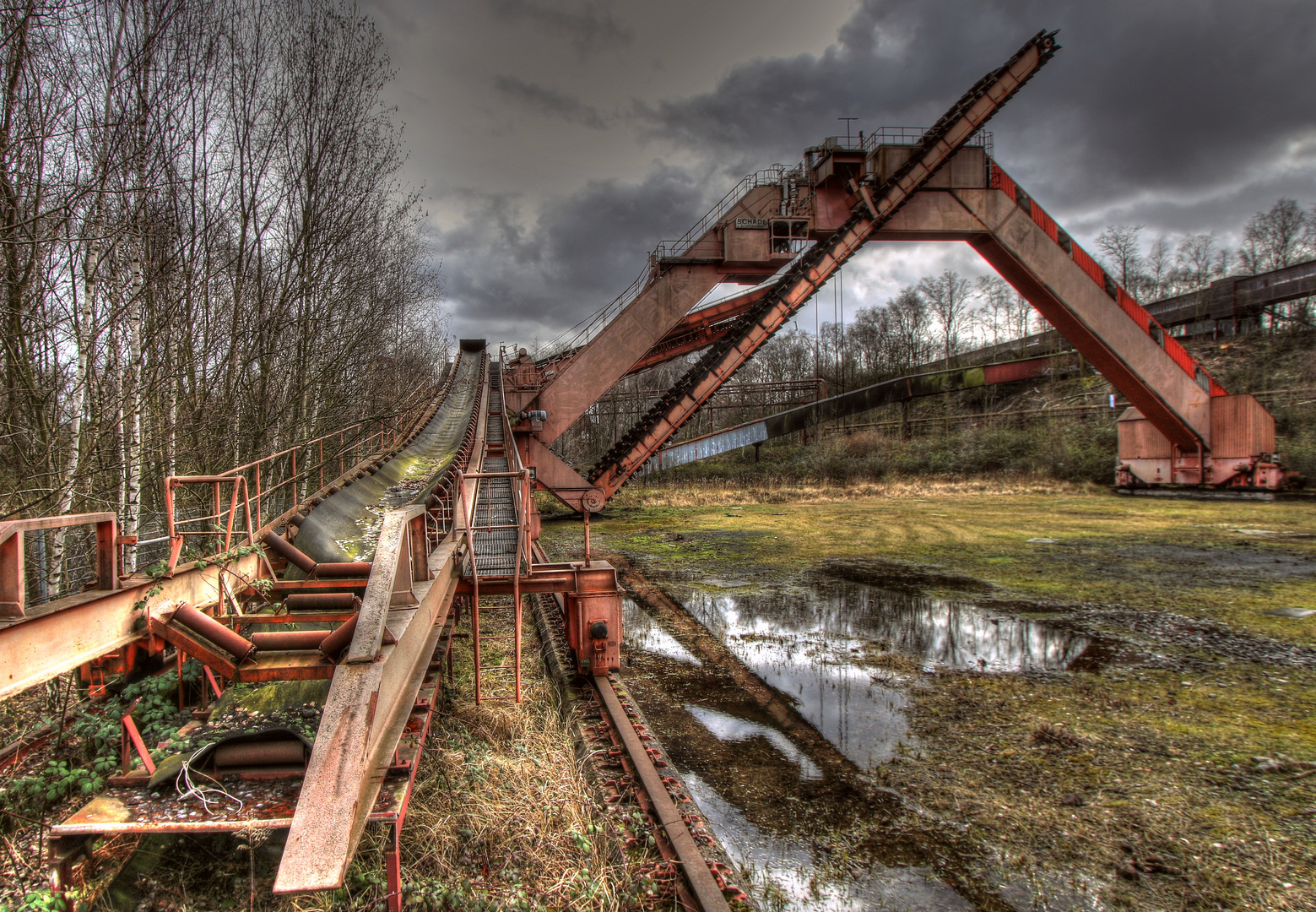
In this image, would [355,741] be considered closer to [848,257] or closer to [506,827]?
[506,827]

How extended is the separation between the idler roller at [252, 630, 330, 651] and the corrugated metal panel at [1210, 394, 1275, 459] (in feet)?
68.8

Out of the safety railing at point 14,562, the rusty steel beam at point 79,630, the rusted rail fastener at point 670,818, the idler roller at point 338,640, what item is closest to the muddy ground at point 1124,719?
the rusted rail fastener at point 670,818

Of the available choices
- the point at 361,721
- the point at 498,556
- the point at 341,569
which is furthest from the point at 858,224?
the point at 361,721

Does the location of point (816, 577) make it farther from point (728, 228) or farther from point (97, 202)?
point (97, 202)

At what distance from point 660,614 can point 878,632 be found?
274cm

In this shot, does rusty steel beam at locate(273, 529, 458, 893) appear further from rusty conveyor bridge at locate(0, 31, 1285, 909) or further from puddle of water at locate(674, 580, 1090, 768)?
puddle of water at locate(674, 580, 1090, 768)

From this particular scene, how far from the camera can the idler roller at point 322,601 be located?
419cm

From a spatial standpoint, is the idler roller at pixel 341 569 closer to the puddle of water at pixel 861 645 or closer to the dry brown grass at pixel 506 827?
the dry brown grass at pixel 506 827

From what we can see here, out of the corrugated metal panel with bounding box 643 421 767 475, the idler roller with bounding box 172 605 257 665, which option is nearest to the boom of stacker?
Answer: the corrugated metal panel with bounding box 643 421 767 475

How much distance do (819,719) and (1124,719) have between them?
2255 mm

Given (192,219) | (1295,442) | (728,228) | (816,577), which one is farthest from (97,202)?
(1295,442)

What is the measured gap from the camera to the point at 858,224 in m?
15.0

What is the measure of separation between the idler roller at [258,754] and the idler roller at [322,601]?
3.94 feet

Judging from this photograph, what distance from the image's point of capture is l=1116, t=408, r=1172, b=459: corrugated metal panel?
722 inches
